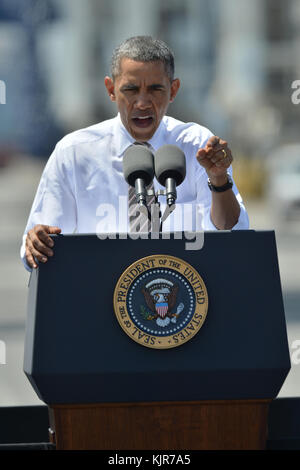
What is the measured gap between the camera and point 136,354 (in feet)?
9.94

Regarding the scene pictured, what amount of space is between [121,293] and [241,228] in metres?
0.55

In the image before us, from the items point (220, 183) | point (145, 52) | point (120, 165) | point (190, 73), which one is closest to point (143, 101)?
point (145, 52)

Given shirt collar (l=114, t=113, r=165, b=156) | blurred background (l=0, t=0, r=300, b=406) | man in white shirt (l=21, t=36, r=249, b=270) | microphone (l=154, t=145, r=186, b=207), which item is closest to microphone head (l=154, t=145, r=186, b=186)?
microphone (l=154, t=145, r=186, b=207)

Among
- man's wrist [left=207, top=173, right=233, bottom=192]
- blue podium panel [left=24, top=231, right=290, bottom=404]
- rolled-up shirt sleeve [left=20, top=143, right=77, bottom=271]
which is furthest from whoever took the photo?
rolled-up shirt sleeve [left=20, top=143, right=77, bottom=271]

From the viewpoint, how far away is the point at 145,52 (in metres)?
3.30

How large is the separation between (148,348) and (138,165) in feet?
1.92

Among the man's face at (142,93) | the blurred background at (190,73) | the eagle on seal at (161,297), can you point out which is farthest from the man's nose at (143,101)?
the blurred background at (190,73)

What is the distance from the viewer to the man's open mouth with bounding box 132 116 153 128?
336 centimetres

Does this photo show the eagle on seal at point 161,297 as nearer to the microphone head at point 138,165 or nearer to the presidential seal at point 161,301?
the presidential seal at point 161,301

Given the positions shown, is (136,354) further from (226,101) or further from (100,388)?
(226,101)

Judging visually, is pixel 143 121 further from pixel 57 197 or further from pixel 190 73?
pixel 190 73

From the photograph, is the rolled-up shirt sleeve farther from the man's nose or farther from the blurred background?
the blurred background

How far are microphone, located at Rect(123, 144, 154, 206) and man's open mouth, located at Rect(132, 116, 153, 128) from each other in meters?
0.22
